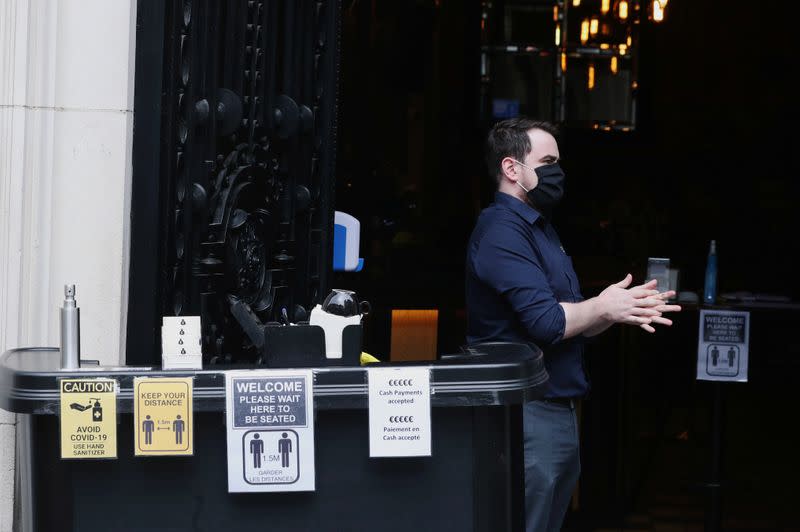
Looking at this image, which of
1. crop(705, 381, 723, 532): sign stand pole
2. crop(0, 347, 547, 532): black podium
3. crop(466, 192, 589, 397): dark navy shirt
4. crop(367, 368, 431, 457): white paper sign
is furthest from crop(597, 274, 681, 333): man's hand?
crop(705, 381, 723, 532): sign stand pole

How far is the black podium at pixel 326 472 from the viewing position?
234cm

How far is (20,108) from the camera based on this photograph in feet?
9.90

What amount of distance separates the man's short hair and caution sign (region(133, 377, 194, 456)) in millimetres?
1448

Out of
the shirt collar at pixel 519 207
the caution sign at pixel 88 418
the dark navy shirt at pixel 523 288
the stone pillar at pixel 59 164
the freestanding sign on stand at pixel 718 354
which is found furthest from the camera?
the freestanding sign on stand at pixel 718 354

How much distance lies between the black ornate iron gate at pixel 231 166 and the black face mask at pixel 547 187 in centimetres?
73

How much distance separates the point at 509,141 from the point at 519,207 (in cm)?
23

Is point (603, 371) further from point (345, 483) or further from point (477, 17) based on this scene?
point (477, 17)

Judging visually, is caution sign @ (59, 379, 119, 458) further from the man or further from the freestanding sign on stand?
the freestanding sign on stand

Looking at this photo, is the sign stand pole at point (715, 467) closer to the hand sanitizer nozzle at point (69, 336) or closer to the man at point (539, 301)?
the man at point (539, 301)

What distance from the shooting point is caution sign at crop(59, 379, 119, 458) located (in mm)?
2283

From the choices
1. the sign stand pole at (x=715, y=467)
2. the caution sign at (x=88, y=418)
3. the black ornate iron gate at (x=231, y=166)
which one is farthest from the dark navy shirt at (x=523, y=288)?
the sign stand pole at (x=715, y=467)

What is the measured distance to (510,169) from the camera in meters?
3.40

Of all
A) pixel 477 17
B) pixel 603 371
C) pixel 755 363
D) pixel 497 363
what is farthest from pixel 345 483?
pixel 477 17

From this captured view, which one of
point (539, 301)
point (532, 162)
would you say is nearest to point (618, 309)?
point (539, 301)
